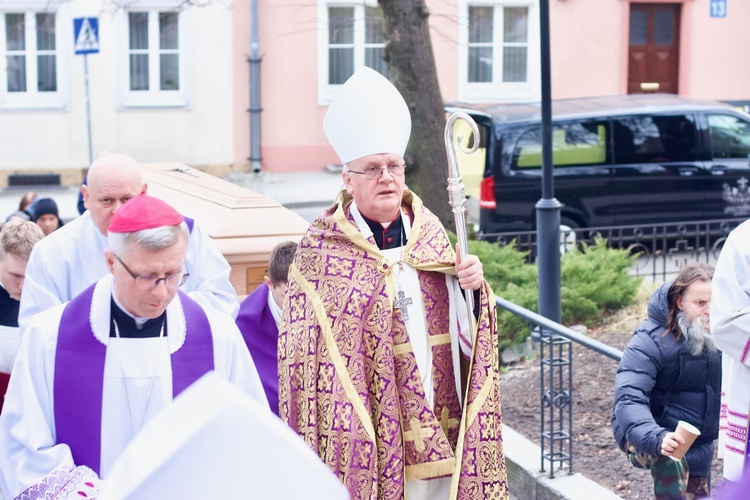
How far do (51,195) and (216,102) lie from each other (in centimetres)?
307

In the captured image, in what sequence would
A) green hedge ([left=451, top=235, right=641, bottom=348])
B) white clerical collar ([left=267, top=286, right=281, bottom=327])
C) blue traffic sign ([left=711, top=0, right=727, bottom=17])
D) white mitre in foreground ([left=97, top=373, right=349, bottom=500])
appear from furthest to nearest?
blue traffic sign ([left=711, top=0, right=727, bottom=17]) → green hedge ([left=451, top=235, right=641, bottom=348]) → white clerical collar ([left=267, top=286, right=281, bottom=327]) → white mitre in foreground ([left=97, top=373, right=349, bottom=500])

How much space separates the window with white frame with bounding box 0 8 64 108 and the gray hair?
1743 centimetres

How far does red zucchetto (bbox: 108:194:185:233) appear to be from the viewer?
10.6 feet

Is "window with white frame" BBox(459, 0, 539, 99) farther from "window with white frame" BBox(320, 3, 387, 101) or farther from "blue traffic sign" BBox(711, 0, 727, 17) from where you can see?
"blue traffic sign" BBox(711, 0, 727, 17)

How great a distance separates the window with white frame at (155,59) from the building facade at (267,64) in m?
0.02

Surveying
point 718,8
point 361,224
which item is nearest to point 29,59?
point 718,8

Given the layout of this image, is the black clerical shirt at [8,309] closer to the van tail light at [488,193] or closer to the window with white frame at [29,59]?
the van tail light at [488,193]

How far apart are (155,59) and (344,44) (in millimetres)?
3194

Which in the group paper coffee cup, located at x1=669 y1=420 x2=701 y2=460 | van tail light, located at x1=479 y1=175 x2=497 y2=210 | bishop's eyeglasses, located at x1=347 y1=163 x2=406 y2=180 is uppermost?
bishop's eyeglasses, located at x1=347 y1=163 x2=406 y2=180

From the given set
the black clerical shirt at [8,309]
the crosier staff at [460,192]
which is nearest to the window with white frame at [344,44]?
the black clerical shirt at [8,309]

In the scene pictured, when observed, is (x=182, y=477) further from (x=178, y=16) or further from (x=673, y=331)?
(x=178, y=16)

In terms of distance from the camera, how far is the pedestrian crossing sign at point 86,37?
15.2 metres

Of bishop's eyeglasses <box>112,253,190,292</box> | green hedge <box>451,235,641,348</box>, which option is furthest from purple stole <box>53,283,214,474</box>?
green hedge <box>451,235,641,348</box>

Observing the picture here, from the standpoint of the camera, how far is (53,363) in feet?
11.0
